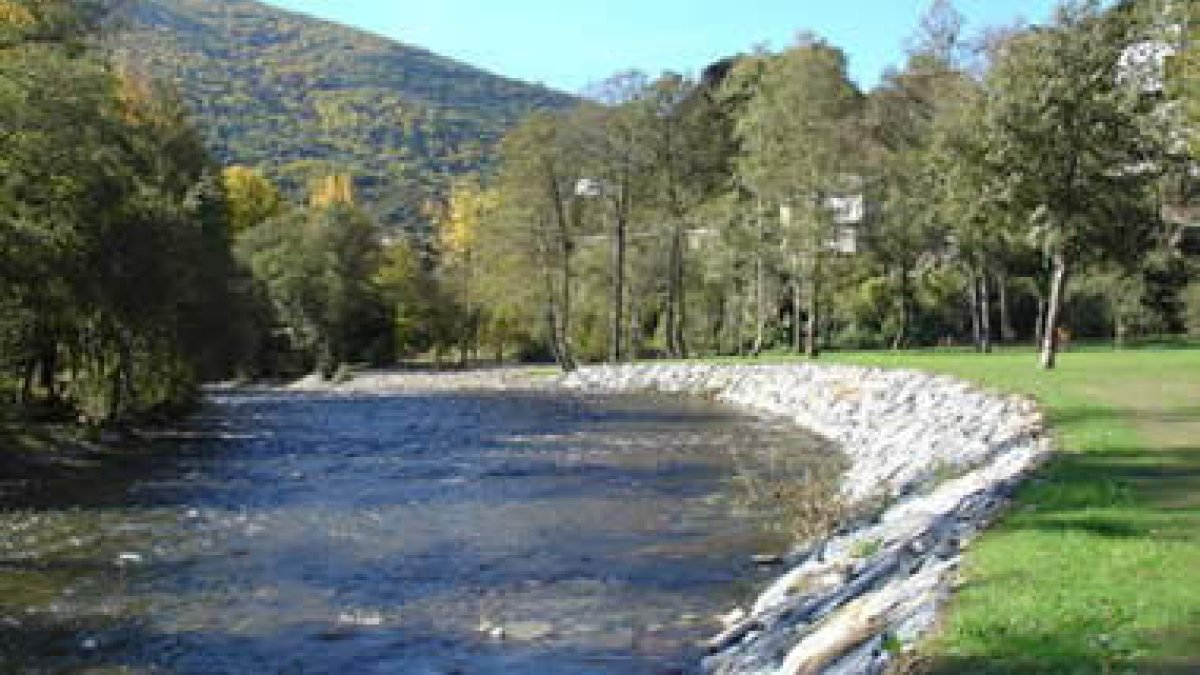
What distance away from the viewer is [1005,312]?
63.6 m

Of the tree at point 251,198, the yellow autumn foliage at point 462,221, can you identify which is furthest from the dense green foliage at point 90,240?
the tree at point 251,198

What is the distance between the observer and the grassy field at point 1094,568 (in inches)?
333

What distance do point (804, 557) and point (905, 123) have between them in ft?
163

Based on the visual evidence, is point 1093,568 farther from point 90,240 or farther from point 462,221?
point 462,221

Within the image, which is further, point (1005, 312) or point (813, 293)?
point (1005, 312)

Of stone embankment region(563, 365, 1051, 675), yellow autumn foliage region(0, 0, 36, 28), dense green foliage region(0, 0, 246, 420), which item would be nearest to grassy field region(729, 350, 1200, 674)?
stone embankment region(563, 365, 1051, 675)

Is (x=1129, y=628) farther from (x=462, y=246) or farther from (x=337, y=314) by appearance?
(x=462, y=246)

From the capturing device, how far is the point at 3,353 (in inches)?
1248

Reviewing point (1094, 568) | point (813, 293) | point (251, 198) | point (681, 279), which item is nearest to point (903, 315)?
point (813, 293)

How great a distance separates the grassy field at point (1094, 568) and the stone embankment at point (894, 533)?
420mm

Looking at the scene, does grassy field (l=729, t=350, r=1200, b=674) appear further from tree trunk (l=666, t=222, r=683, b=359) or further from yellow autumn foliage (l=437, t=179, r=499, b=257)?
yellow autumn foliage (l=437, t=179, r=499, b=257)

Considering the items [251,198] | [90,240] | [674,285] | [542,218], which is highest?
[251,198]

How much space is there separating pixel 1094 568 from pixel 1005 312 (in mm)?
55393

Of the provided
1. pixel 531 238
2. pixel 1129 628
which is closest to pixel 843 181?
pixel 531 238
